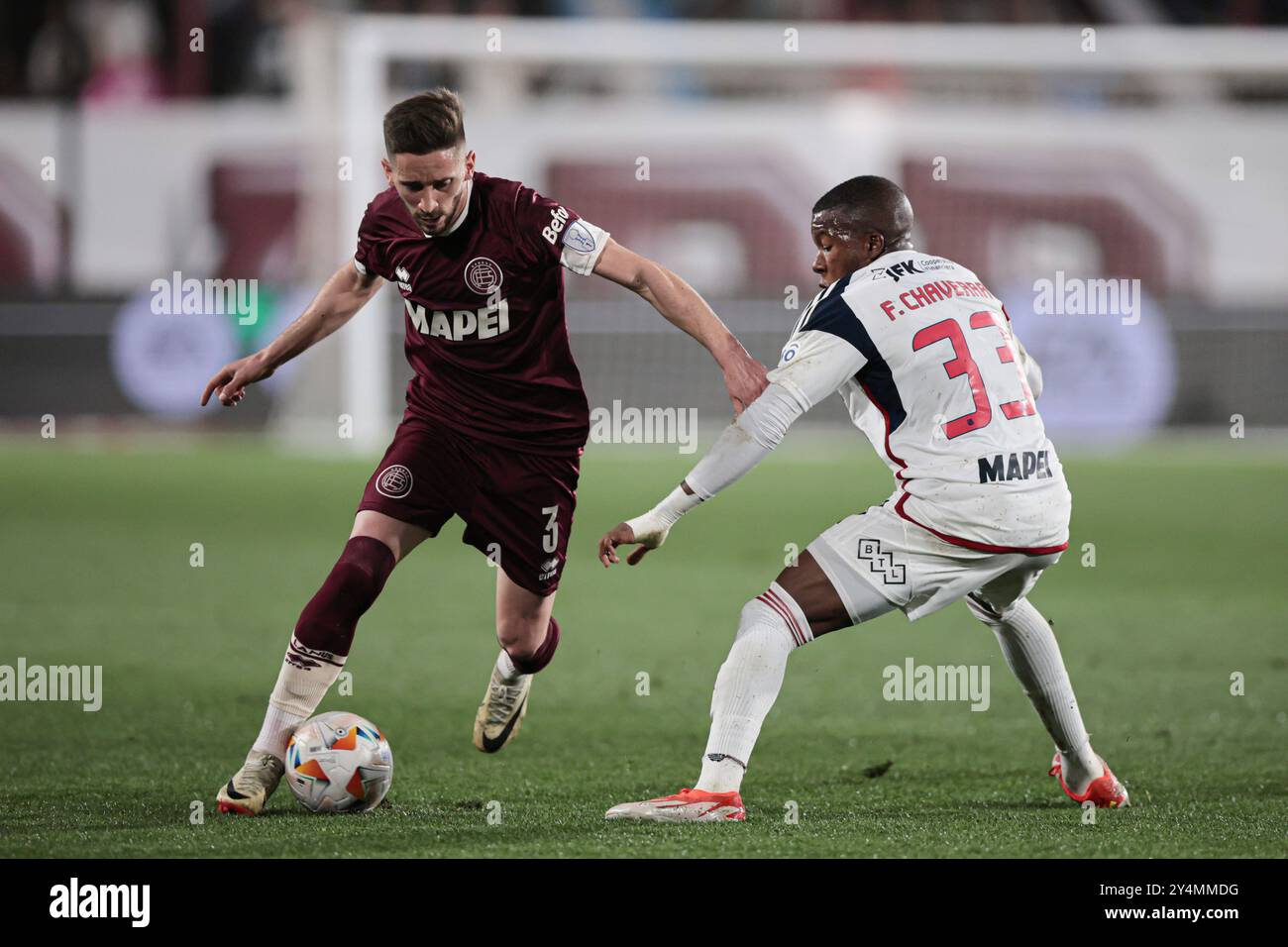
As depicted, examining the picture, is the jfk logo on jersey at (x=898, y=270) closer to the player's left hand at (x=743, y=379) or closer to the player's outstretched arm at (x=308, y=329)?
the player's left hand at (x=743, y=379)

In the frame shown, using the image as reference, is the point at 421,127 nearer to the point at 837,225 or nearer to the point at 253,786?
the point at 837,225

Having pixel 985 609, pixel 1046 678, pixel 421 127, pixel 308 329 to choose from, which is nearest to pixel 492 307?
pixel 308 329

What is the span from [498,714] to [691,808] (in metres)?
1.58

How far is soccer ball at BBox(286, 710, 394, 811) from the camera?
503cm

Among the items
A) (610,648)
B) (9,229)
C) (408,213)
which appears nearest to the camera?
(408,213)

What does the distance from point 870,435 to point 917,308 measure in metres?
0.46

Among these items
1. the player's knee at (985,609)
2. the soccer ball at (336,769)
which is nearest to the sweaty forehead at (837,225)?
the player's knee at (985,609)

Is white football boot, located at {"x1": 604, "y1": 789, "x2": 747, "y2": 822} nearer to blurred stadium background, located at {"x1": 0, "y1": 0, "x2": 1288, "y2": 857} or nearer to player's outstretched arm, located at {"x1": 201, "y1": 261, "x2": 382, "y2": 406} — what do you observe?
blurred stadium background, located at {"x1": 0, "y1": 0, "x2": 1288, "y2": 857}

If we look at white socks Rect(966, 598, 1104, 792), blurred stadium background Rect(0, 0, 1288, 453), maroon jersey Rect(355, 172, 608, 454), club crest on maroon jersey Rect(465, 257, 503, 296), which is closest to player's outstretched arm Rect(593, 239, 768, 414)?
maroon jersey Rect(355, 172, 608, 454)

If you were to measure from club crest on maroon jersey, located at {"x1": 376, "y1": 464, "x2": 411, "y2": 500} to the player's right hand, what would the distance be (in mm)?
521

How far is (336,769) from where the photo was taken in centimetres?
504

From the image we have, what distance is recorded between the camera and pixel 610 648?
28.8 feet

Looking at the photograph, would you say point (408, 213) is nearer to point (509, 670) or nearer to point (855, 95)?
point (509, 670)

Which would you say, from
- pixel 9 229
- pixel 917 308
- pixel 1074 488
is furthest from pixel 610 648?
pixel 9 229
